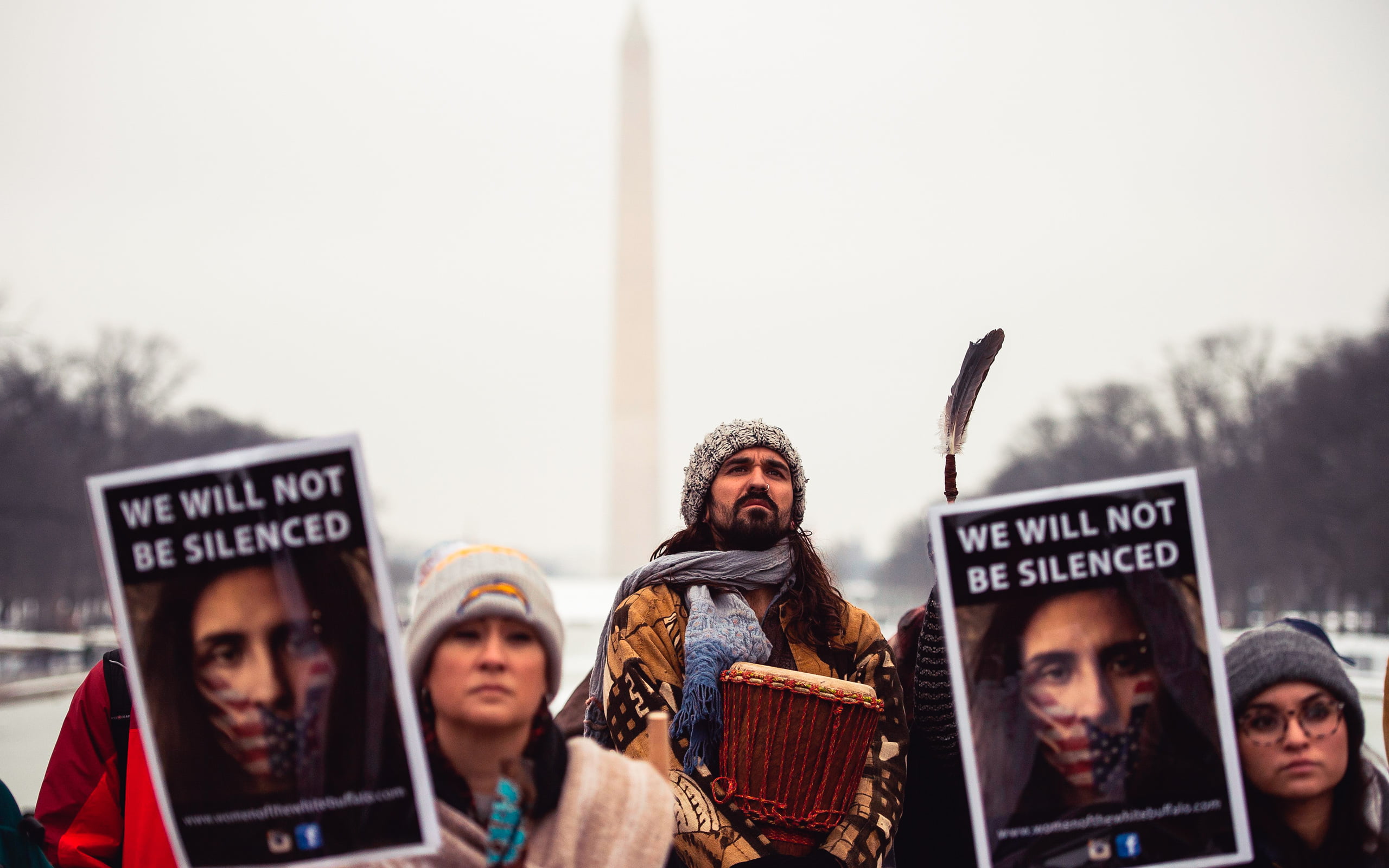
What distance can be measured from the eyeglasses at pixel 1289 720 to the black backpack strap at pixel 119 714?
2.82 meters

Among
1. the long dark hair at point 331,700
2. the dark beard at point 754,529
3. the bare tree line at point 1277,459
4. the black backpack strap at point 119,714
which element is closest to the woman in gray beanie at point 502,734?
the long dark hair at point 331,700

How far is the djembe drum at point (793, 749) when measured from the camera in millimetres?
3586

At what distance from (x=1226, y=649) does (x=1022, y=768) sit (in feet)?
2.09

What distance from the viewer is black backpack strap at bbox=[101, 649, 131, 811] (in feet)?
11.8

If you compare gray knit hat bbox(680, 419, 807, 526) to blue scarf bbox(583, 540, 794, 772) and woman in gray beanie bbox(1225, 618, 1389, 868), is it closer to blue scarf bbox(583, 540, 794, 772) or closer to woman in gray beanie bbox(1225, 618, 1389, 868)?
blue scarf bbox(583, 540, 794, 772)

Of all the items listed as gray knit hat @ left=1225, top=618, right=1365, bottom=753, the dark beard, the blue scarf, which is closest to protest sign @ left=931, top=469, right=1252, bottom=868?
gray knit hat @ left=1225, top=618, right=1365, bottom=753

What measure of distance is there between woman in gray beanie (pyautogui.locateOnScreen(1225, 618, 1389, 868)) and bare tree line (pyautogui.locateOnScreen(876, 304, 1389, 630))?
87.7 feet

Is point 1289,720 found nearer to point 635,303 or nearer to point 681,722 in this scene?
point 681,722

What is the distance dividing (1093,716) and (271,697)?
59.5 inches

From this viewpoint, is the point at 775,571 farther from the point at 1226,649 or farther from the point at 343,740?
the point at 343,740

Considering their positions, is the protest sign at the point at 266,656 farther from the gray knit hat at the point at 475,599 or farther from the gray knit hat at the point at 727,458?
the gray knit hat at the point at 727,458

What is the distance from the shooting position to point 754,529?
414cm

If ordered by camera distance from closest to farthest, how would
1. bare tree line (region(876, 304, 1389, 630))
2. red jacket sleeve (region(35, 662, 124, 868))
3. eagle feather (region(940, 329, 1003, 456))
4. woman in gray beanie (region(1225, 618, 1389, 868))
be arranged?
1. woman in gray beanie (region(1225, 618, 1389, 868))
2. red jacket sleeve (region(35, 662, 124, 868))
3. eagle feather (region(940, 329, 1003, 456))
4. bare tree line (region(876, 304, 1389, 630))

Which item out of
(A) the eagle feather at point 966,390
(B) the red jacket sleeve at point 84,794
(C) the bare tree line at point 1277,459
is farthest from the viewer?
(C) the bare tree line at point 1277,459
